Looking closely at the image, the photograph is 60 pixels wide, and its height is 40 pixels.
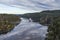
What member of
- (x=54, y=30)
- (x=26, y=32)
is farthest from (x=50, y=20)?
(x=26, y=32)

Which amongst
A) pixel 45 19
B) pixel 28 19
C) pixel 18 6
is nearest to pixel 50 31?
pixel 45 19

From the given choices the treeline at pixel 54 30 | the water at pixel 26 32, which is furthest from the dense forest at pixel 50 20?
the water at pixel 26 32

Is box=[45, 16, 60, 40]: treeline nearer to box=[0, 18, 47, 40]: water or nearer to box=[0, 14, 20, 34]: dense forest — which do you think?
box=[0, 18, 47, 40]: water

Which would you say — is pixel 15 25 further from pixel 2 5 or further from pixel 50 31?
pixel 50 31

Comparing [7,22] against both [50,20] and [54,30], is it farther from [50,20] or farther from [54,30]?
[54,30]

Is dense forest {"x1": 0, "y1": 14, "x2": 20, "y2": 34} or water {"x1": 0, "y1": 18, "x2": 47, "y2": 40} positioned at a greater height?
dense forest {"x1": 0, "y1": 14, "x2": 20, "y2": 34}

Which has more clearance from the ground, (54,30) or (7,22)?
(7,22)

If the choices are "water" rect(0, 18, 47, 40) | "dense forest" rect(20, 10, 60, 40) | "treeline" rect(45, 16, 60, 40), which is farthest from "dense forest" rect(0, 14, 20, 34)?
"treeline" rect(45, 16, 60, 40)

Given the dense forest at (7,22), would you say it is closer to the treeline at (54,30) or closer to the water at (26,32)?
the water at (26,32)
